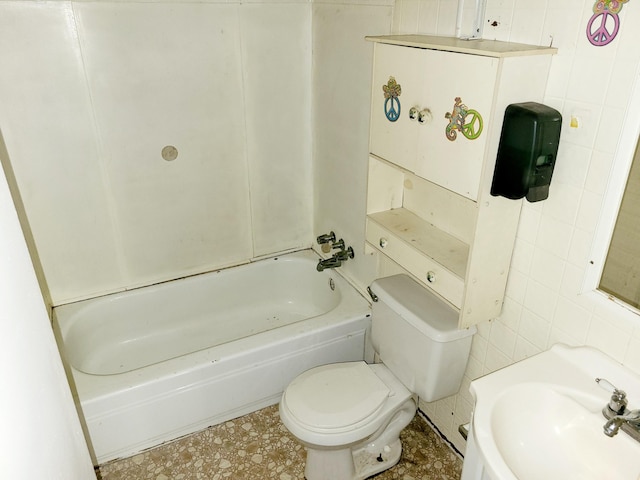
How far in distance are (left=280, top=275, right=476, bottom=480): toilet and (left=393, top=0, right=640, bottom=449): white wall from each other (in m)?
0.23

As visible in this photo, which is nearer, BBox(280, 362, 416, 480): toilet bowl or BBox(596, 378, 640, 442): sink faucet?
BBox(596, 378, 640, 442): sink faucet

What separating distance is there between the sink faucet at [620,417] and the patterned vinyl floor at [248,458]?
0.97m

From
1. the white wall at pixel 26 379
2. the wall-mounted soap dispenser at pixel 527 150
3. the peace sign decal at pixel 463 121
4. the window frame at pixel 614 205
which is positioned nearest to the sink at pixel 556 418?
the window frame at pixel 614 205

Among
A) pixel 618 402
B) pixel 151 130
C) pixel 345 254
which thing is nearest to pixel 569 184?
pixel 618 402

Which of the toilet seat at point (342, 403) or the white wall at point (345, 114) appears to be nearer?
the toilet seat at point (342, 403)

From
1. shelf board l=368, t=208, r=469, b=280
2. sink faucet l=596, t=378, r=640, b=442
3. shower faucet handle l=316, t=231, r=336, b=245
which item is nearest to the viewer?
sink faucet l=596, t=378, r=640, b=442

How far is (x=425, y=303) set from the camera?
5.79 ft

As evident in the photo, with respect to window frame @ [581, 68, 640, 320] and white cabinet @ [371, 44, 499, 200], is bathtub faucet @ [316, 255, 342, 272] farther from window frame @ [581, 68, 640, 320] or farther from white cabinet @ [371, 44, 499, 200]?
window frame @ [581, 68, 640, 320]

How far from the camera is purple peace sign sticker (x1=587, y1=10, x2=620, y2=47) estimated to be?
1090 millimetres

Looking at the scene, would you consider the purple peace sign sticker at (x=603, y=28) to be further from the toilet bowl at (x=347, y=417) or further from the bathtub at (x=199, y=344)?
the bathtub at (x=199, y=344)

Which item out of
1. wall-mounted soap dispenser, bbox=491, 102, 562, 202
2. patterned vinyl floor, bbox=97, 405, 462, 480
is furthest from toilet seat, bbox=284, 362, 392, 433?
wall-mounted soap dispenser, bbox=491, 102, 562, 202

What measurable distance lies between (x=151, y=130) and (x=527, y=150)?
1688mm

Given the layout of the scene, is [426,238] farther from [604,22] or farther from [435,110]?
[604,22]

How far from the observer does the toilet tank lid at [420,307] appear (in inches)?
64.5
